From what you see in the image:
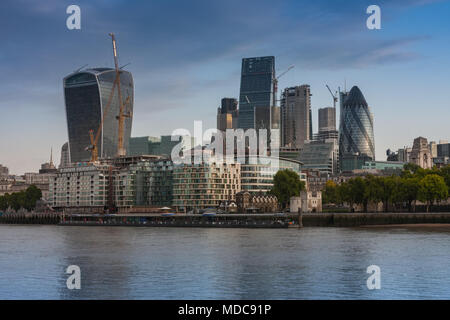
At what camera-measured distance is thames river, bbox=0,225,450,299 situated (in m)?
45.6

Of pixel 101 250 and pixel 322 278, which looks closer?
pixel 322 278

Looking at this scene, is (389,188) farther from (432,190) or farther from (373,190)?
(432,190)

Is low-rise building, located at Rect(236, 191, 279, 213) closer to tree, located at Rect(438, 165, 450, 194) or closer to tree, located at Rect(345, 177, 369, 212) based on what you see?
tree, located at Rect(345, 177, 369, 212)

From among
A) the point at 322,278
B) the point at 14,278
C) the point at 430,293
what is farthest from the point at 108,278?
the point at 430,293

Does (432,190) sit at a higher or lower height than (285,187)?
lower

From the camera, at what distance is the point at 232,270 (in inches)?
2244

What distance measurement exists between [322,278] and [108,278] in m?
18.0

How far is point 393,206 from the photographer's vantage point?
175 metres

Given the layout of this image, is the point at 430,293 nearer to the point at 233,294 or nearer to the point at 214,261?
the point at 233,294

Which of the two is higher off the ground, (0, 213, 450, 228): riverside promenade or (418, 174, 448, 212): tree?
(418, 174, 448, 212): tree
